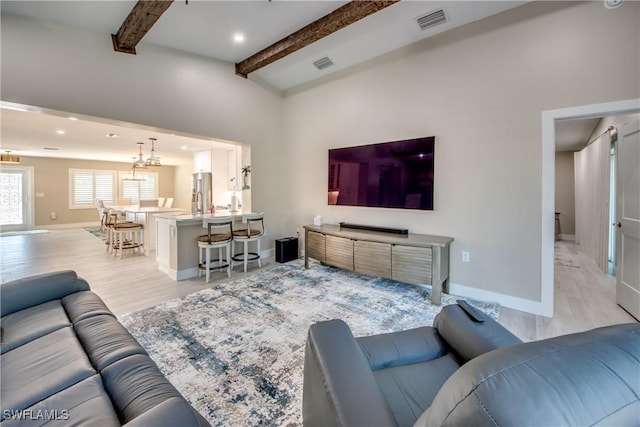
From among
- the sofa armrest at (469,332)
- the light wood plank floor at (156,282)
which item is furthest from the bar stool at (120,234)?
the sofa armrest at (469,332)

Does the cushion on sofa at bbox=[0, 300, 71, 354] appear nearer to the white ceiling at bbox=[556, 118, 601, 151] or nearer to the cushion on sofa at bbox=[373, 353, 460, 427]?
the cushion on sofa at bbox=[373, 353, 460, 427]

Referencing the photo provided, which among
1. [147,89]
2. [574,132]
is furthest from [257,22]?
[574,132]

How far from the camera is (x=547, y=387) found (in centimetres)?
52

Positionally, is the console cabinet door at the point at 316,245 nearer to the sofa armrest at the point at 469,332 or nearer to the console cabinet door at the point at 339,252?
the console cabinet door at the point at 339,252

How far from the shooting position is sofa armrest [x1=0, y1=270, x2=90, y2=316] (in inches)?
66.2

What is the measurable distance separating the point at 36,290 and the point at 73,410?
1370 mm

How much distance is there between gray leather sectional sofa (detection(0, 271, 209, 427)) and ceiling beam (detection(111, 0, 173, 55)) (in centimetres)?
268

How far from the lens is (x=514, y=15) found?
2.91m

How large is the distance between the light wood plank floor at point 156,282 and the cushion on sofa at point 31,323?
1282 mm

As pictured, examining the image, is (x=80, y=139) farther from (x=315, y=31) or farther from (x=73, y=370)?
(x=73, y=370)

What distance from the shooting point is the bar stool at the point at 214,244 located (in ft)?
12.9

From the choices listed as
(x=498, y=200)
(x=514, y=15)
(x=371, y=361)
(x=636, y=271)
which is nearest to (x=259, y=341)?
(x=371, y=361)

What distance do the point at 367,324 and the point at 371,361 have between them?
4.60 ft

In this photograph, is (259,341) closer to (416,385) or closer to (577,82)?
(416,385)
